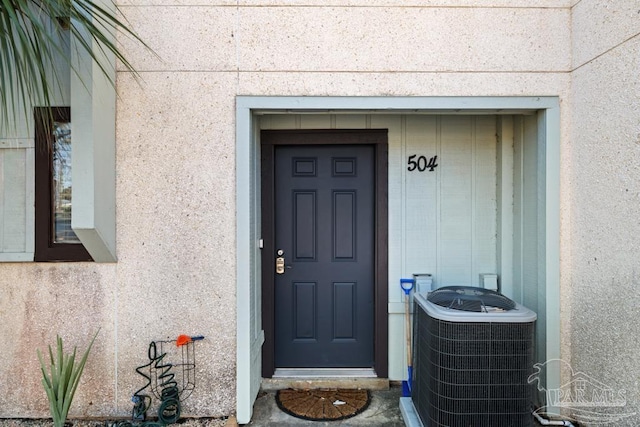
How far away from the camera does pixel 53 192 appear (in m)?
2.98

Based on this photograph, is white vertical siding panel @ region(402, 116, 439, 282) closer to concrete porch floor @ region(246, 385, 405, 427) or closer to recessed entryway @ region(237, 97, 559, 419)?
recessed entryway @ region(237, 97, 559, 419)

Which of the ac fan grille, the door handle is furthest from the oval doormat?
the door handle

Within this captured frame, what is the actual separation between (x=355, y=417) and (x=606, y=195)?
247 cm

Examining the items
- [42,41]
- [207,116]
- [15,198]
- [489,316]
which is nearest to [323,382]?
[489,316]

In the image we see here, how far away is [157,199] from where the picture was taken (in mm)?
2924

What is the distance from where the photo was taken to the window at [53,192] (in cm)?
293

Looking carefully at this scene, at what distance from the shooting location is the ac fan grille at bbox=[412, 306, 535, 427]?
2439mm

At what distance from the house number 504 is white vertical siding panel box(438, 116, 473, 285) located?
85mm


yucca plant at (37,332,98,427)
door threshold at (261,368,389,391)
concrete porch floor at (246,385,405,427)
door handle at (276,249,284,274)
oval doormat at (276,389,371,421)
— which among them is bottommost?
concrete porch floor at (246,385,405,427)

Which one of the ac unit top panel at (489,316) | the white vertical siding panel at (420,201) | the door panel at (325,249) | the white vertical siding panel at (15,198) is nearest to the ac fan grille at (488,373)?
the ac unit top panel at (489,316)

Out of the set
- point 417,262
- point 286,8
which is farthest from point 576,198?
point 286,8

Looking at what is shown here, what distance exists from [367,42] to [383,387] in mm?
2995

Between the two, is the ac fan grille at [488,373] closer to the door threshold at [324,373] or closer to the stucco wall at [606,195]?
the stucco wall at [606,195]

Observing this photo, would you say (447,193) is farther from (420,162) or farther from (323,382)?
(323,382)
